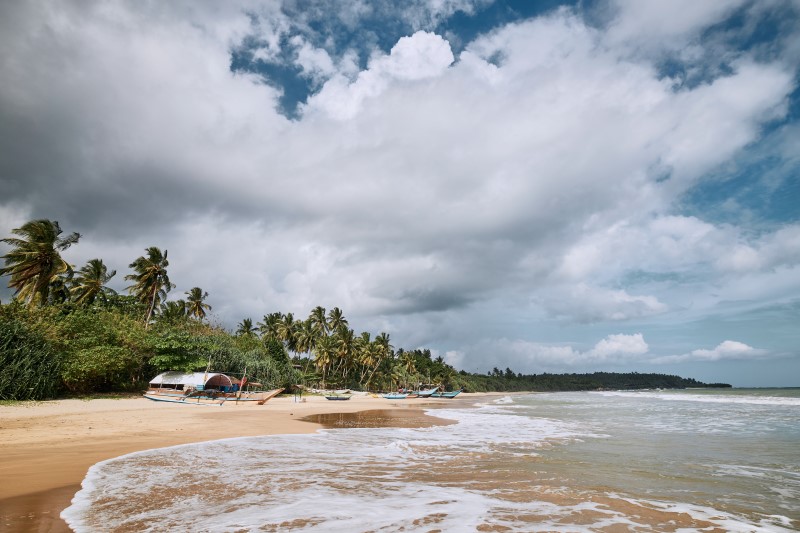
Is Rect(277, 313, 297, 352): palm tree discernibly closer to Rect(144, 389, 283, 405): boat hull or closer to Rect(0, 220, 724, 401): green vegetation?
Rect(0, 220, 724, 401): green vegetation

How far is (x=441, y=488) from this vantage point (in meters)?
7.71

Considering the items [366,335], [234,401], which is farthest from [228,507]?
[366,335]

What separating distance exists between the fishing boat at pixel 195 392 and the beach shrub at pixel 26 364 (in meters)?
6.91

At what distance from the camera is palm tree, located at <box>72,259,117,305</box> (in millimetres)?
44438

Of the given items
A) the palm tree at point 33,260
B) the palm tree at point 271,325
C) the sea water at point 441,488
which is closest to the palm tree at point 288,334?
the palm tree at point 271,325

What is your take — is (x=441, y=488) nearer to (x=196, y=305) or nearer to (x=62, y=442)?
(x=62, y=442)

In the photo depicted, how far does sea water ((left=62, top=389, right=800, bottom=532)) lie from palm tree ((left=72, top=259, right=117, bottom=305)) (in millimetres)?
41872

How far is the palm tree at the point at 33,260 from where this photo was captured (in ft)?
107

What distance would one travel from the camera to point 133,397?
33.4 metres

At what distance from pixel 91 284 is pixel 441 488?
5033 cm

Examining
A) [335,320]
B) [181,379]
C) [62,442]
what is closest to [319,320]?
[335,320]

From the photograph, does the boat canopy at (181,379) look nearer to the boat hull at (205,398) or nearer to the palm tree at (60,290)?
the boat hull at (205,398)

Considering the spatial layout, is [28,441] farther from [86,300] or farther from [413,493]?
→ [86,300]

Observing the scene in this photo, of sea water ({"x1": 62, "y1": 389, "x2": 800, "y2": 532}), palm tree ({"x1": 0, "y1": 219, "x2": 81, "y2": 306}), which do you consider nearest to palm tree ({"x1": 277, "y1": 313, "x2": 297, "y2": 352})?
palm tree ({"x1": 0, "y1": 219, "x2": 81, "y2": 306})
